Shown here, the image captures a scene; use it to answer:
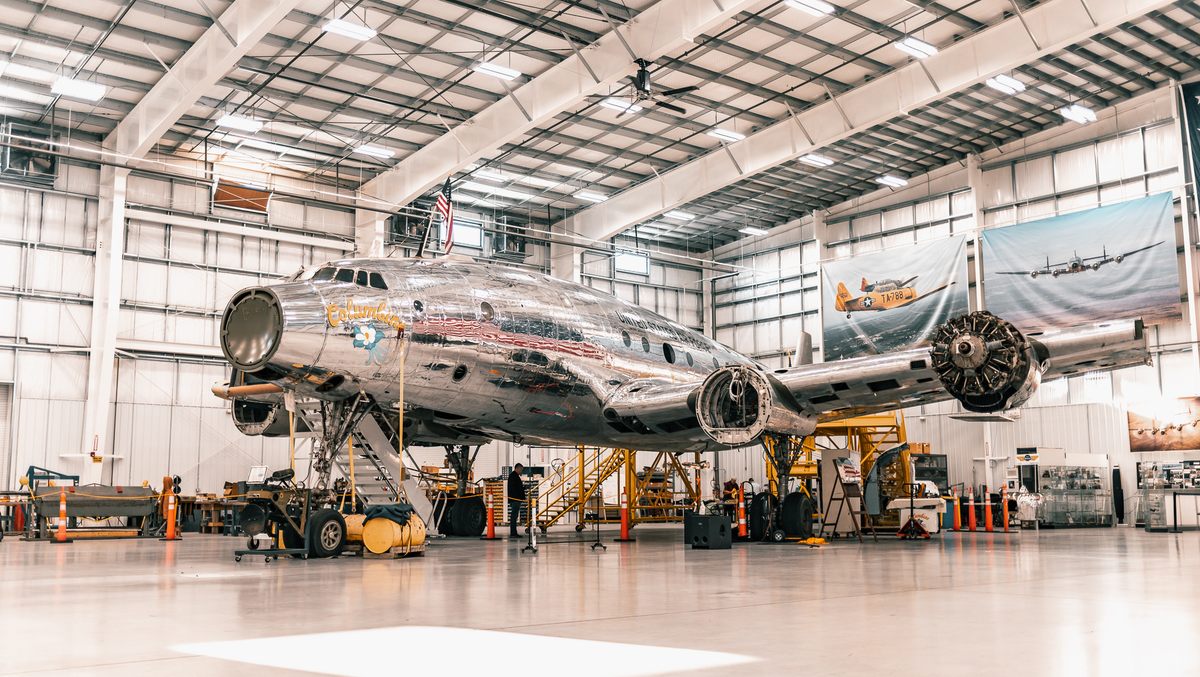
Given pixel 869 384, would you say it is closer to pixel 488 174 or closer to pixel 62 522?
pixel 62 522

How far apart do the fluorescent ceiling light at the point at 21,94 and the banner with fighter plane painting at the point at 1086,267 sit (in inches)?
1411

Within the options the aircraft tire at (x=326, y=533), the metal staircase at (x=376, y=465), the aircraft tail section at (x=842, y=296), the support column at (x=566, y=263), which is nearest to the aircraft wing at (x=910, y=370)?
the metal staircase at (x=376, y=465)

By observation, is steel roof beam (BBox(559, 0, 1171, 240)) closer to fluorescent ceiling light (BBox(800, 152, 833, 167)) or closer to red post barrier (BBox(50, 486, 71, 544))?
fluorescent ceiling light (BBox(800, 152, 833, 167))

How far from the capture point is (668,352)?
21688mm

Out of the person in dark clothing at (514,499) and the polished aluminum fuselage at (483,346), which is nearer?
the polished aluminum fuselage at (483,346)

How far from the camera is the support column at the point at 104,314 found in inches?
1309

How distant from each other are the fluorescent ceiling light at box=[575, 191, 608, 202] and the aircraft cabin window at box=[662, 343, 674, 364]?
884 inches

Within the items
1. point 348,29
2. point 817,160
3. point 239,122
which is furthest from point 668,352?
point 239,122

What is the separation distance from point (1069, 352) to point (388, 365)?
10.9 m

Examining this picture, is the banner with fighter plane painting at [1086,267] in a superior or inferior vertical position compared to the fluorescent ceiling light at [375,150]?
inferior

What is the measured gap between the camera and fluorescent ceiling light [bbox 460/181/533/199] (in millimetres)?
41594

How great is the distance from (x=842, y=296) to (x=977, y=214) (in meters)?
7.00

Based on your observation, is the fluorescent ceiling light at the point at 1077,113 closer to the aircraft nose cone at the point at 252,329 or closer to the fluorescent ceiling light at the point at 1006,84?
the fluorescent ceiling light at the point at 1006,84

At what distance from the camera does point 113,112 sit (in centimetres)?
3359
